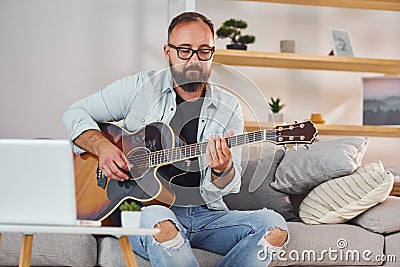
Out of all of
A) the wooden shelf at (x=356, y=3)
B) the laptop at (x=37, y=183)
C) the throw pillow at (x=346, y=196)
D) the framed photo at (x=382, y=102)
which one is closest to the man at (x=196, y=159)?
the throw pillow at (x=346, y=196)

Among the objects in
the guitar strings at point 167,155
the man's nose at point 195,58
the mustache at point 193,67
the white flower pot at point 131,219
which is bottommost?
the white flower pot at point 131,219

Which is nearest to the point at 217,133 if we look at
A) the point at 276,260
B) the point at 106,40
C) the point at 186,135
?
the point at 186,135

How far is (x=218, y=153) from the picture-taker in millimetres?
2320

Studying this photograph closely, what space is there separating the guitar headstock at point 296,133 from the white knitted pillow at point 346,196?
0.49m

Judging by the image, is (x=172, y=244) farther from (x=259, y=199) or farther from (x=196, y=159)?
(x=259, y=199)

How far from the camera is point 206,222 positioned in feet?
8.15

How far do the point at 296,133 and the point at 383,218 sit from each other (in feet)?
1.91

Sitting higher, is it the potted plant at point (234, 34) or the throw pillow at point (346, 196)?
the potted plant at point (234, 34)

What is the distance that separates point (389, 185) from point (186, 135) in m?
0.76

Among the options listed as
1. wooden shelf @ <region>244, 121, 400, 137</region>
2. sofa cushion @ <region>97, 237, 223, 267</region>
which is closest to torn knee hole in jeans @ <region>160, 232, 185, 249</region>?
sofa cushion @ <region>97, 237, 223, 267</region>

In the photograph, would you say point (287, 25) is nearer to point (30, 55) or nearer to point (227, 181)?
point (30, 55)

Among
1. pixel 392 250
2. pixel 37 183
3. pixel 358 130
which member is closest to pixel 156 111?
pixel 37 183

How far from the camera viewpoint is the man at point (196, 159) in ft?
7.67

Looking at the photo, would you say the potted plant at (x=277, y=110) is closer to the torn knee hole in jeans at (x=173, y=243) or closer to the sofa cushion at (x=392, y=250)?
the sofa cushion at (x=392, y=250)
